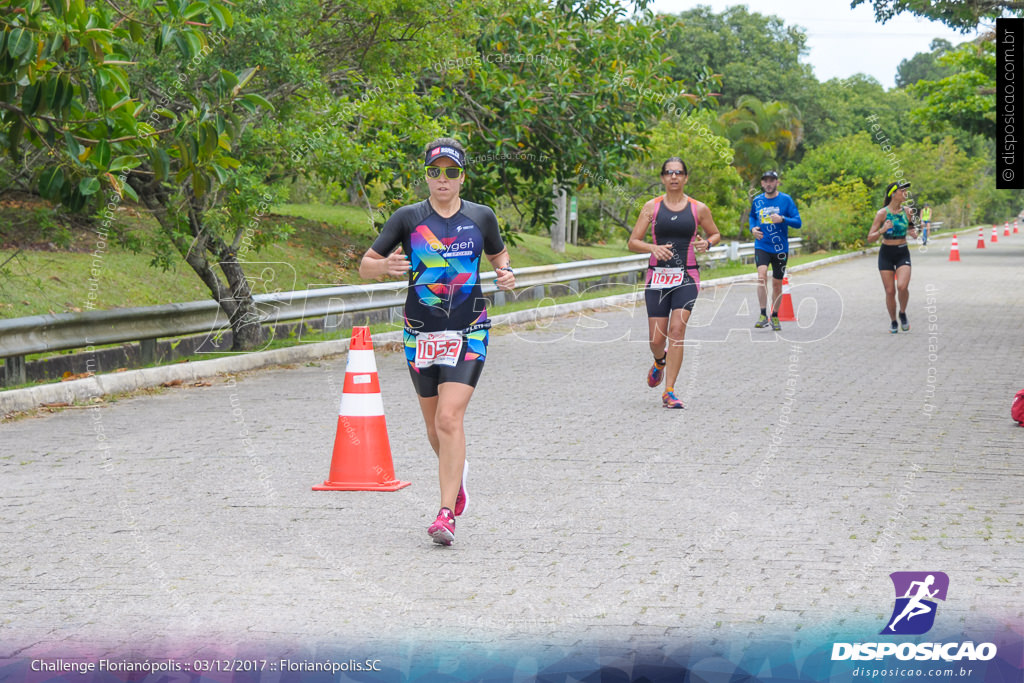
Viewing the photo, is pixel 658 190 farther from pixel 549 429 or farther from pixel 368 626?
pixel 368 626

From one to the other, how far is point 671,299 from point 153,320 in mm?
5421

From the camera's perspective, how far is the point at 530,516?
6586 millimetres

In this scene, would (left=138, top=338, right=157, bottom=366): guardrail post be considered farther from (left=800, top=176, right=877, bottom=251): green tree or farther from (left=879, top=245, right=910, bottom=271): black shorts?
(left=800, top=176, right=877, bottom=251): green tree

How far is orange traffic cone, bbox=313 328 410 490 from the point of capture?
7.24 m

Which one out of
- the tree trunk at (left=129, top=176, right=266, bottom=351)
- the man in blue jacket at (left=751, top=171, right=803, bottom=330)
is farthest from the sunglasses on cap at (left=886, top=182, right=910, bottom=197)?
the tree trunk at (left=129, top=176, right=266, bottom=351)

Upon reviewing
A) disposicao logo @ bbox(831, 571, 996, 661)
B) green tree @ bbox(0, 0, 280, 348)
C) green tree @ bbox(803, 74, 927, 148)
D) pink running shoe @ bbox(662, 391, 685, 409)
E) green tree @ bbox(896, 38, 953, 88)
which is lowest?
pink running shoe @ bbox(662, 391, 685, 409)

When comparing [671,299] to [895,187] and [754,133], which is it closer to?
[895,187]

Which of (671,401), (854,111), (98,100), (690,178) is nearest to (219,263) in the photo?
(98,100)

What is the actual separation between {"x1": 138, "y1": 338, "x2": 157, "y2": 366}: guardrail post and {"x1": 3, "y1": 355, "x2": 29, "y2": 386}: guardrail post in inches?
65.1

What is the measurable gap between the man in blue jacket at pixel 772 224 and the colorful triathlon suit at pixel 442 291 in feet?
34.5

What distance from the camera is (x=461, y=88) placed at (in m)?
18.5

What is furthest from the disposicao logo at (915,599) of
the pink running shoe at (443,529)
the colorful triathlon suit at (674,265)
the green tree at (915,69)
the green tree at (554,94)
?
the green tree at (915,69)

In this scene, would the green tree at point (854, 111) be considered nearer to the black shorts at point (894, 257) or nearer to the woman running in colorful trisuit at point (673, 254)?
the black shorts at point (894, 257)

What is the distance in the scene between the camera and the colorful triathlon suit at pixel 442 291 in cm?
622
